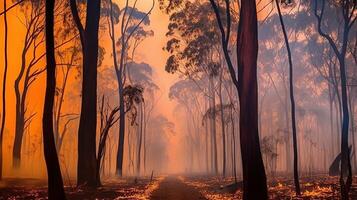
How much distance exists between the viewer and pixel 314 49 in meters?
46.8

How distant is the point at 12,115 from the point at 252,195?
82.0 metres

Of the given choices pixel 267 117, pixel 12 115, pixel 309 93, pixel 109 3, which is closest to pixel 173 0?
pixel 109 3

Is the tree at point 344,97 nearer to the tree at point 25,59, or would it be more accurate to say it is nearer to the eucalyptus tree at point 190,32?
the eucalyptus tree at point 190,32

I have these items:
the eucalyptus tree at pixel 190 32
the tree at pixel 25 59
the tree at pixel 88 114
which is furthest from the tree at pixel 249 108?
the tree at pixel 25 59

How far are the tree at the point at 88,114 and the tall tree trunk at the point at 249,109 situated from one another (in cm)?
762

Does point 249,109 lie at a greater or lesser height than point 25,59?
lesser

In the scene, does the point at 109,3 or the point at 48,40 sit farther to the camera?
the point at 109,3

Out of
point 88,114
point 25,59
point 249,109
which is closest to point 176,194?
point 88,114

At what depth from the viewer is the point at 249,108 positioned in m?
14.1

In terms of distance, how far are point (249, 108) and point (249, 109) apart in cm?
4

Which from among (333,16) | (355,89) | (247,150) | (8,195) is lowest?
(8,195)

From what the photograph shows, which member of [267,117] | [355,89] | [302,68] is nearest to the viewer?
[355,89]

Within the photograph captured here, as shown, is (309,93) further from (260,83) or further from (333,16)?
(333,16)

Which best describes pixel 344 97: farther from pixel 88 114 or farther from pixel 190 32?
pixel 190 32
